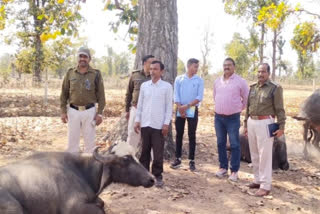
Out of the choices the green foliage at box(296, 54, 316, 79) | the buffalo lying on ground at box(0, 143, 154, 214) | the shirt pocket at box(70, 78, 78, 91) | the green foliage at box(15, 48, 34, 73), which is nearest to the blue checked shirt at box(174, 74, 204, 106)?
the shirt pocket at box(70, 78, 78, 91)

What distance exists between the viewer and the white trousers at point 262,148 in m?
5.37

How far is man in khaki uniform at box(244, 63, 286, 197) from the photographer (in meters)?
5.29

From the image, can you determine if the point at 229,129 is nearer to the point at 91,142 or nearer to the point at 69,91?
the point at 91,142

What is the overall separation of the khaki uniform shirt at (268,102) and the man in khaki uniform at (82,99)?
262cm

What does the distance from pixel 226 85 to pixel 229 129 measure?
0.81 meters

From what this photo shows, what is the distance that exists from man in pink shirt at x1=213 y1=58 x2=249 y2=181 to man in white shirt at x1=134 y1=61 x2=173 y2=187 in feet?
3.71

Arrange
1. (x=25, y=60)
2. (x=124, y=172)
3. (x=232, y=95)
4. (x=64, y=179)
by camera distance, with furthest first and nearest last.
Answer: (x=25, y=60) < (x=232, y=95) < (x=124, y=172) < (x=64, y=179)

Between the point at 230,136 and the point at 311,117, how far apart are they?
12.2 feet

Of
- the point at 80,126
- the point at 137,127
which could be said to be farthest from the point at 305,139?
the point at 80,126

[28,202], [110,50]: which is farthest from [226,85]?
[110,50]

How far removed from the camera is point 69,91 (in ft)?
18.8

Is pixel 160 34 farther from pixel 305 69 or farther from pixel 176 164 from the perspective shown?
pixel 305 69

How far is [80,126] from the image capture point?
18.9 feet

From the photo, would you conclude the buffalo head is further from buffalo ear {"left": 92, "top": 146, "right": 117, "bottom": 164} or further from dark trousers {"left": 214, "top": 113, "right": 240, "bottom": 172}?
dark trousers {"left": 214, "top": 113, "right": 240, "bottom": 172}
